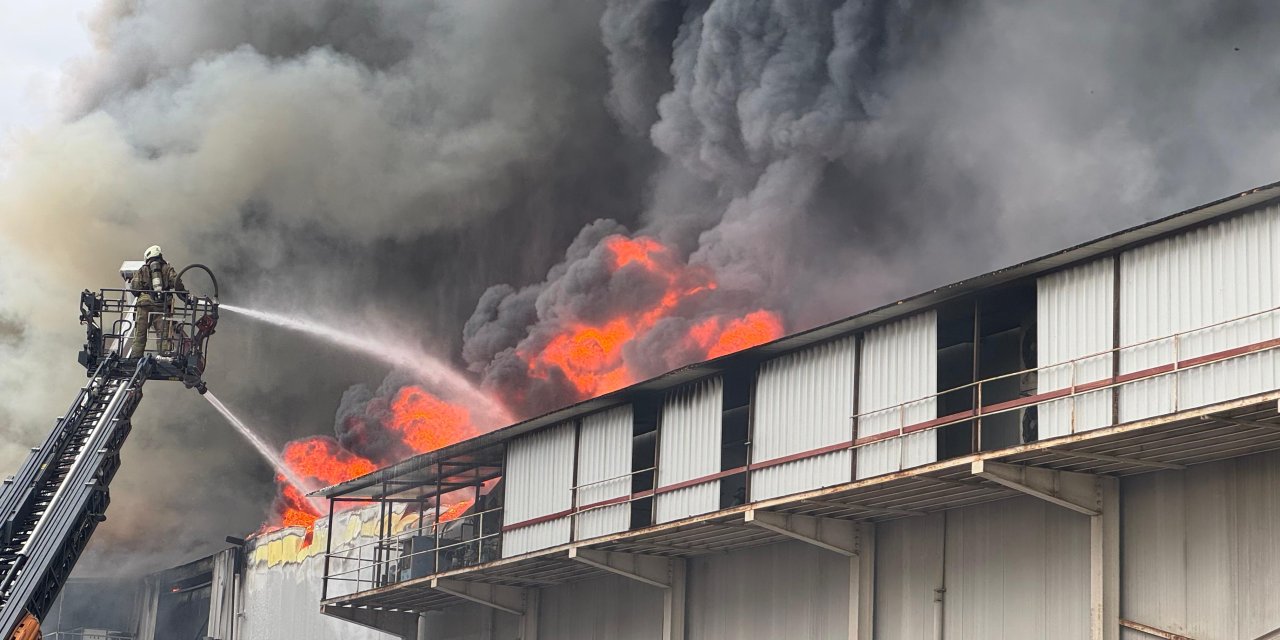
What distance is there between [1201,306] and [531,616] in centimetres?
2277

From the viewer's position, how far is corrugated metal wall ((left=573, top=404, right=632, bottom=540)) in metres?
37.6

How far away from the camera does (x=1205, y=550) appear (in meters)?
25.4

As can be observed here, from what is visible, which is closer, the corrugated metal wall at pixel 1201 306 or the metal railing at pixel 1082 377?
the corrugated metal wall at pixel 1201 306

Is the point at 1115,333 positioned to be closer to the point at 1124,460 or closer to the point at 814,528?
the point at 1124,460

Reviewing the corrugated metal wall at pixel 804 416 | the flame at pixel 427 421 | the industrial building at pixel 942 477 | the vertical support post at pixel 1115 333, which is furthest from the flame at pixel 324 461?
the vertical support post at pixel 1115 333

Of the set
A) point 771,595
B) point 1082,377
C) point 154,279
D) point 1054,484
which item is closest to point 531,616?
point 771,595

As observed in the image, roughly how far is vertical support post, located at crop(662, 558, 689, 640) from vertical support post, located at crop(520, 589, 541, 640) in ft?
20.3

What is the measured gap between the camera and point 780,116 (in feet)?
227

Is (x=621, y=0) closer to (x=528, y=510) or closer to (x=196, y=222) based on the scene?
(x=196, y=222)

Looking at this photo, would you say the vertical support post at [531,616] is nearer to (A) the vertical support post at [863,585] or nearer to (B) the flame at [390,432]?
(A) the vertical support post at [863,585]

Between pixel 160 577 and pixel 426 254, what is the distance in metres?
21.9

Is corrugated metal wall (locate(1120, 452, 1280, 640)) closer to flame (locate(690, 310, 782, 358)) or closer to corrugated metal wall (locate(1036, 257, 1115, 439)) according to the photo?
corrugated metal wall (locate(1036, 257, 1115, 439))

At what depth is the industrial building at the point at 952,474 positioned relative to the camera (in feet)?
81.7

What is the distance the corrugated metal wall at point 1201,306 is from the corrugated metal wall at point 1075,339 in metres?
0.40
